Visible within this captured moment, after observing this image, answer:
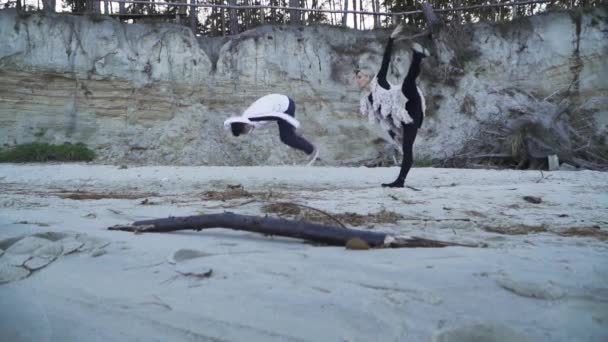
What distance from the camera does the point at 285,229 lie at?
7.30ft

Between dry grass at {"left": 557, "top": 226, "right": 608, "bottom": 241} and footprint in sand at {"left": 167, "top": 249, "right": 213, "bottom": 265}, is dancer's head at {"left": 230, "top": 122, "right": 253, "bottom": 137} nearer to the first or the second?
dry grass at {"left": 557, "top": 226, "right": 608, "bottom": 241}

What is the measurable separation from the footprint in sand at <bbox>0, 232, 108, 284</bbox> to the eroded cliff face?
8.75m

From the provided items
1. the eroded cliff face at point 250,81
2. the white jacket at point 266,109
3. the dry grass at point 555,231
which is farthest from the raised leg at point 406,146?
the eroded cliff face at point 250,81

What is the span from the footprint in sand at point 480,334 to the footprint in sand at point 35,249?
1564mm

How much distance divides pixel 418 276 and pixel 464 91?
1157 cm

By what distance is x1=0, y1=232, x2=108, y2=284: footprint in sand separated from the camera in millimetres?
1770

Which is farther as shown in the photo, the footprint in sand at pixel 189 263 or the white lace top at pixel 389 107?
the white lace top at pixel 389 107

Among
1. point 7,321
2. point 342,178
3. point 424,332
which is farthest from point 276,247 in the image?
point 342,178

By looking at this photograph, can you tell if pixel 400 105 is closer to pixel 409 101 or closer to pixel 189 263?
pixel 409 101

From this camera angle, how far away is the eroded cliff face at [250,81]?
1076cm

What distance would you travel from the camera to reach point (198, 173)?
7051mm

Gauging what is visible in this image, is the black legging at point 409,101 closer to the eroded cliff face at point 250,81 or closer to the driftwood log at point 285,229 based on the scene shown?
the driftwood log at point 285,229

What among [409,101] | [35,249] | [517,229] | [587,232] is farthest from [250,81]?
[35,249]

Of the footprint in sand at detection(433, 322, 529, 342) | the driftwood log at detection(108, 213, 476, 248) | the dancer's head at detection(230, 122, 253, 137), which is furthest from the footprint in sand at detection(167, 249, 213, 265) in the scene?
the dancer's head at detection(230, 122, 253, 137)
